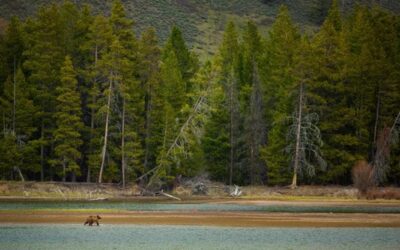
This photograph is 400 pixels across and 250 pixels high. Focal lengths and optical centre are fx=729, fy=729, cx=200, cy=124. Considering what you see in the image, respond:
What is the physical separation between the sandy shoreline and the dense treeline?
22.7 metres

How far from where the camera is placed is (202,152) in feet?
228

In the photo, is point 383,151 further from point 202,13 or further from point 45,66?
point 202,13

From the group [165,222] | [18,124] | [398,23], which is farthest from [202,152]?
[165,222]

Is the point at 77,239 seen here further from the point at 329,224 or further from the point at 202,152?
the point at 202,152

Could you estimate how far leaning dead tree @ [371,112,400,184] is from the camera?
6200cm

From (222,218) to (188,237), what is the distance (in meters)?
8.54

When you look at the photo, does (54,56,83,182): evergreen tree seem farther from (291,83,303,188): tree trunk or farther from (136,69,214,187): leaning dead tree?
(291,83,303,188): tree trunk

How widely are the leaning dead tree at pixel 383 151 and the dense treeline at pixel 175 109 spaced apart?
0.47 feet

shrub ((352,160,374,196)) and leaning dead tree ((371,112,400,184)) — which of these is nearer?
shrub ((352,160,374,196))

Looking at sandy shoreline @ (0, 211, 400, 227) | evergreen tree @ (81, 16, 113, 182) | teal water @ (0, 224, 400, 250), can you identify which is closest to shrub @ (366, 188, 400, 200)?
sandy shoreline @ (0, 211, 400, 227)

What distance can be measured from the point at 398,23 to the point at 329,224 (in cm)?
4561

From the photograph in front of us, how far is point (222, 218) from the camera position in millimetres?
37719

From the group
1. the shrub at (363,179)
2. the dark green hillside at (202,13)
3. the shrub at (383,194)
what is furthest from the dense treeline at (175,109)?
the dark green hillside at (202,13)

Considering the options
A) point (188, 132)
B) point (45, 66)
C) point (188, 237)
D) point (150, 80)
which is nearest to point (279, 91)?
point (188, 132)
